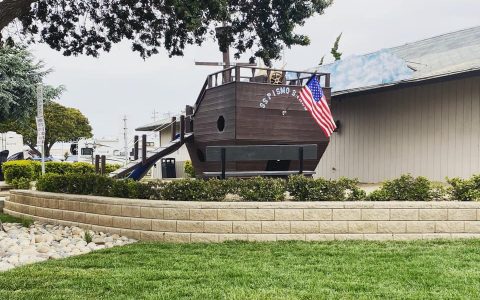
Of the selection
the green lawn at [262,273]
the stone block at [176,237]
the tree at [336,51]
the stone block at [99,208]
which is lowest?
the green lawn at [262,273]

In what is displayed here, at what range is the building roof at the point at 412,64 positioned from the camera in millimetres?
12469

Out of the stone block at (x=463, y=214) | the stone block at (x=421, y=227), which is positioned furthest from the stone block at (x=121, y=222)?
the stone block at (x=463, y=214)

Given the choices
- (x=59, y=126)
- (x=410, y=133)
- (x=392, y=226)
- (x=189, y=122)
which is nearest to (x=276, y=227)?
(x=392, y=226)

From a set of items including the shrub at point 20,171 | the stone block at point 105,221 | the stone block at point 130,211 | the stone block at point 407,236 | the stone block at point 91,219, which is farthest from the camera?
the shrub at point 20,171

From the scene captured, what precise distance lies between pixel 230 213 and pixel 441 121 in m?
7.50

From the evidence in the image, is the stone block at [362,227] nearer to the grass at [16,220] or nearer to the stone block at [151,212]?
the stone block at [151,212]

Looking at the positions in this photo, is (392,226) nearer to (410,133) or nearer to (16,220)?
(410,133)

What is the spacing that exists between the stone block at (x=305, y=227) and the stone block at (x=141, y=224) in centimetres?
235

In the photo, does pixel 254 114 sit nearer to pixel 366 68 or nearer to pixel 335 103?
pixel 366 68

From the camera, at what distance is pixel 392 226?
784cm

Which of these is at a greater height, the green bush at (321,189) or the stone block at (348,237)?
the green bush at (321,189)

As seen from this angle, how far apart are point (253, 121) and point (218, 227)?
3.62 m

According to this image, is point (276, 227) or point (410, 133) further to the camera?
point (410, 133)

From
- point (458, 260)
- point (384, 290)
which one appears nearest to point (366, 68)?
point (458, 260)
